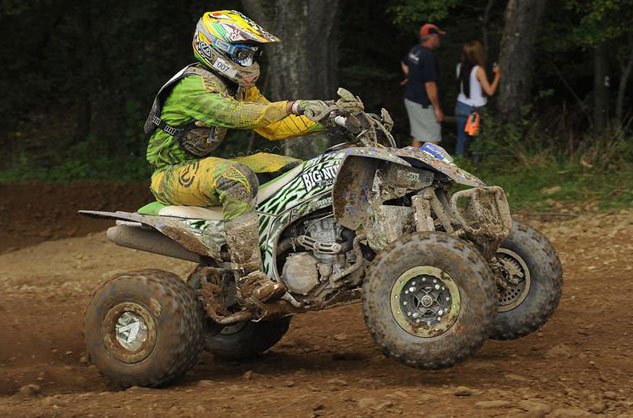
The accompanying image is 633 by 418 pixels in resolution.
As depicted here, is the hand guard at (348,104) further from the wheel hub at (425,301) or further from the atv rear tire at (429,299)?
the wheel hub at (425,301)

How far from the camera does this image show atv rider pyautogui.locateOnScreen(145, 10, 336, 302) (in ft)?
20.5

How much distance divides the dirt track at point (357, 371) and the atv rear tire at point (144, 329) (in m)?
0.15

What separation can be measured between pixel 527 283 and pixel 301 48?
5703 mm

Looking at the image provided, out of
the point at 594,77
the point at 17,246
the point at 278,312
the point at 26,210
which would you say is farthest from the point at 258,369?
the point at 594,77

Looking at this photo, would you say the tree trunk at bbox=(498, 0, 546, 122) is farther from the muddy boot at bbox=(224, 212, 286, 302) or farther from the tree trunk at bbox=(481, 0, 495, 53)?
the muddy boot at bbox=(224, 212, 286, 302)

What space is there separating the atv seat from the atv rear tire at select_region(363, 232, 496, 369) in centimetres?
91

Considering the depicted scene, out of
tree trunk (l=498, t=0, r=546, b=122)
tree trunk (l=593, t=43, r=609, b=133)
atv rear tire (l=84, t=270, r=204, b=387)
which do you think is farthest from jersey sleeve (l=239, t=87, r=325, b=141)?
tree trunk (l=593, t=43, r=609, b=133)

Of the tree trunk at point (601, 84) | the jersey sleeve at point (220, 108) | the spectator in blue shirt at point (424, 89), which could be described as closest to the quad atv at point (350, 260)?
the jersey sleeve at point (220, 108)

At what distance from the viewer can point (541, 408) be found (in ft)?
16.5

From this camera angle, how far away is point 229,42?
21.0ft

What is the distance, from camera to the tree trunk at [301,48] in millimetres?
11500

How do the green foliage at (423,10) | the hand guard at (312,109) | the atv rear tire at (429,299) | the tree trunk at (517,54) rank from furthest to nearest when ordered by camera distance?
the green foliage at (423,10) → the tree trunk at (517,54) → the hand guard at (312,109) → the atv rear tire at (429,299)

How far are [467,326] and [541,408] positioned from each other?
70 centimetres

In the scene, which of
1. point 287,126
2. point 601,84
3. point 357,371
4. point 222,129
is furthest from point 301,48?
point 601,84
